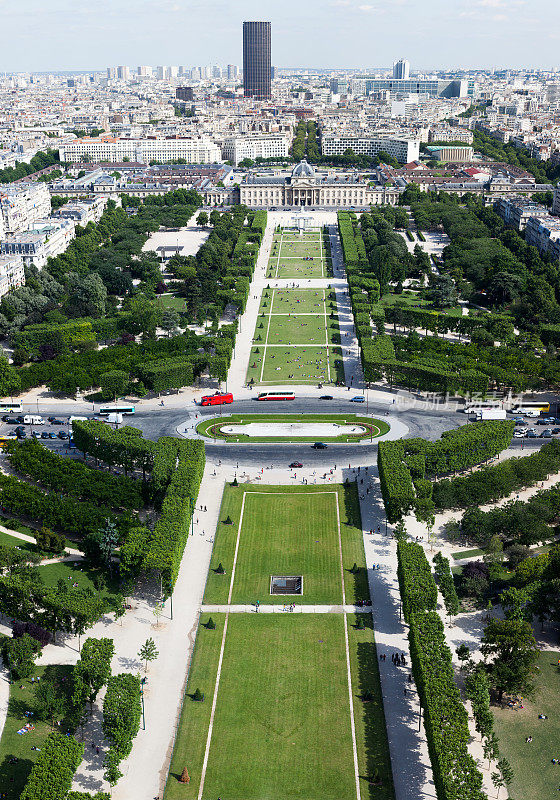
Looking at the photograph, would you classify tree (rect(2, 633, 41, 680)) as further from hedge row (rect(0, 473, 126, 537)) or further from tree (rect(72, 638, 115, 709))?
hedge row (rect(0, 473, 126, 537))

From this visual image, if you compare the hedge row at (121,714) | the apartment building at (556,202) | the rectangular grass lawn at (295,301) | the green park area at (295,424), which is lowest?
the green park area at (295,424)

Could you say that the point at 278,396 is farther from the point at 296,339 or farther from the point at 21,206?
the point at 21,206

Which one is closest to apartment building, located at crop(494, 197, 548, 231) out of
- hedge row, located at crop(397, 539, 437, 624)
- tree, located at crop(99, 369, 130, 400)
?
tree, located at crop(99, 369, 130, 400)

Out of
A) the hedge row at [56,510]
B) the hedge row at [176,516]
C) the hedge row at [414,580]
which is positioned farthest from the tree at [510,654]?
the hedge row at [56,510]

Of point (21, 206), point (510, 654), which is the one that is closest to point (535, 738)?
point (510, 654)

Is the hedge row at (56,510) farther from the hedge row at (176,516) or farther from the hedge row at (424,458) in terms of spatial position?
the hedge row at (424,458)

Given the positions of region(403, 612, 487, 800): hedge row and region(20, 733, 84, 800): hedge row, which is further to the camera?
region(403, 612, 487, 800): hedge row
